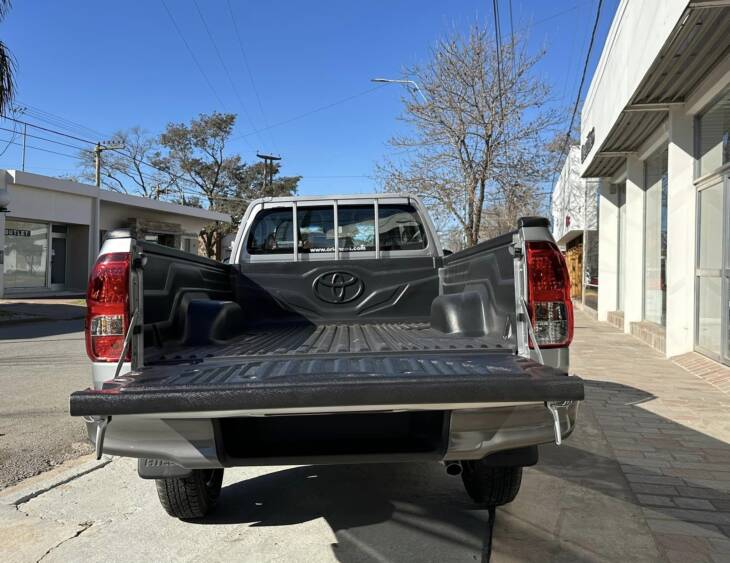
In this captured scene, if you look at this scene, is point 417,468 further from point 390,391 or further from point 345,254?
point 390,391

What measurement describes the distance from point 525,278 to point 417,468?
2.30 m

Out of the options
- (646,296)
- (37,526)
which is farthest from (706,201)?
(37,526)

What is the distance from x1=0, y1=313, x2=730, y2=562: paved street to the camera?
3254mm

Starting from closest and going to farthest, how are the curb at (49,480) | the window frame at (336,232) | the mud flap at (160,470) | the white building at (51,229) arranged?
the mud flap at (160,470), the curb at (49,480), the window frame at (336,232), the white building at (51,229)

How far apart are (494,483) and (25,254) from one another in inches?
993

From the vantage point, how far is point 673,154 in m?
8.95

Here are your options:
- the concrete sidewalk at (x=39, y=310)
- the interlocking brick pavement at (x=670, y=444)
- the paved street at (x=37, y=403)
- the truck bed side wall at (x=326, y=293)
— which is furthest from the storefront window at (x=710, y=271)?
the concrete sidewalk at (x=39, y=310)

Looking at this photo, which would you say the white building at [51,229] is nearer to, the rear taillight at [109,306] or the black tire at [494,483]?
the rear taillight at [109,306]

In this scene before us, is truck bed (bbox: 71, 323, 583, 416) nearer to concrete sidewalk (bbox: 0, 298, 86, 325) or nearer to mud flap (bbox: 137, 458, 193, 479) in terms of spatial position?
mud flap (bbox: 137, 458, 193, 479)

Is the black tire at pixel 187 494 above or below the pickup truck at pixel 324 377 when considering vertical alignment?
below

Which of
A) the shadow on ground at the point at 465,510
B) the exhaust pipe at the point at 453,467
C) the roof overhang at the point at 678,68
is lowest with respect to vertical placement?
the shadow on ground at the point at 465,510

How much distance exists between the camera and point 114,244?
2.87m

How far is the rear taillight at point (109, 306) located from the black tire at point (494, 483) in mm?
2109

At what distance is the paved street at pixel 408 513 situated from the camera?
3254 millimetres
